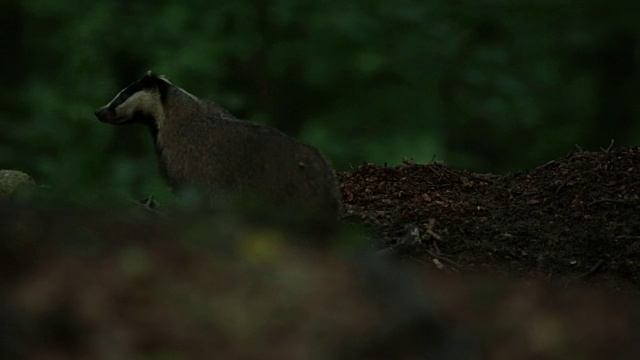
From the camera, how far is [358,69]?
14.7 meters

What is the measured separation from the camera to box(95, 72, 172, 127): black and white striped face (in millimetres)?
6828

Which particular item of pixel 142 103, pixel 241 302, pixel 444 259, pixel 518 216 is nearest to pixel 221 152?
pixel 142 103

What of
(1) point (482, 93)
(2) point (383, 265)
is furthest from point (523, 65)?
(2) point (383, 265)

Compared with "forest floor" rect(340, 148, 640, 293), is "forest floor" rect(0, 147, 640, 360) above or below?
below

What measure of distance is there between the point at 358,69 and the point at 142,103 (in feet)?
26.3

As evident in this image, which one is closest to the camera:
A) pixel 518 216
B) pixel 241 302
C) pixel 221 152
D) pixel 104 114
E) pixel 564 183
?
pixel 241 302

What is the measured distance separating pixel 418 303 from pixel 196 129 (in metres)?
3.38

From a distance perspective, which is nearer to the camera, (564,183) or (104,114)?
Result: (104,114)

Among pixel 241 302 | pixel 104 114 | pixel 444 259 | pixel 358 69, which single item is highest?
pixel 358 69

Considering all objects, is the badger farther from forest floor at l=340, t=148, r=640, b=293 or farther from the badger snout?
forest floor at l=340, t=148, r=640, b=293

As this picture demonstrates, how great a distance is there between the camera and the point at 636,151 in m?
7.56

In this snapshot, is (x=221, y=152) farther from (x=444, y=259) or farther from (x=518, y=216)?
(x=518, y=216)

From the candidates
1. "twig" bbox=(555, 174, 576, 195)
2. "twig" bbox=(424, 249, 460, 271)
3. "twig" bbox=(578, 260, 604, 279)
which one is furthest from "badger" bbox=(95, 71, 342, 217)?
"twig" bbox=(555, 174, 576, 195)

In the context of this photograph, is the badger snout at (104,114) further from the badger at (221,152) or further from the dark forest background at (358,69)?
the dark forest background at (358,69)
